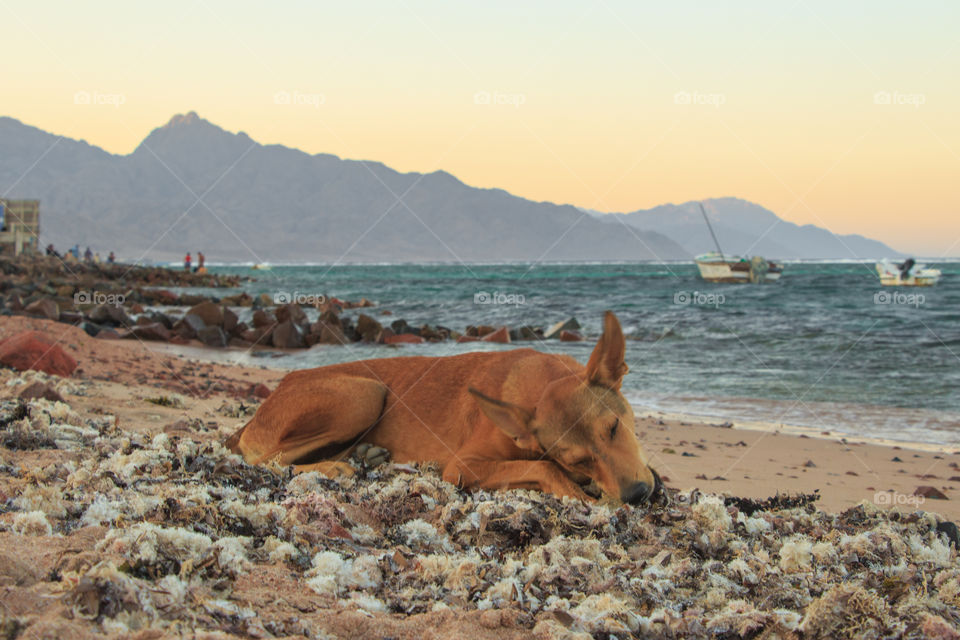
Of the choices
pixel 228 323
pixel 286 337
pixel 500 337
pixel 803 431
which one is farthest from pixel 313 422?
pixel 228 323

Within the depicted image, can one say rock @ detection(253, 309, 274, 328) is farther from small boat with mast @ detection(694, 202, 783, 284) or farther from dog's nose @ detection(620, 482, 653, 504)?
small boat with mast @ detection(694, 202, 783, 284)

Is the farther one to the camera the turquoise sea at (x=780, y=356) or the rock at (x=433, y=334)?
the rock at (x=433, y=334)

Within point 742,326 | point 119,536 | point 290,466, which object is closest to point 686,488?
point 290,466

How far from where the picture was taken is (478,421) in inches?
226

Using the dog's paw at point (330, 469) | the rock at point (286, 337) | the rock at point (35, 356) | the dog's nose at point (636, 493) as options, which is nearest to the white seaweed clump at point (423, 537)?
the dog's nose at point (636, 493)

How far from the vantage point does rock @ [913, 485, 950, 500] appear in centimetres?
630

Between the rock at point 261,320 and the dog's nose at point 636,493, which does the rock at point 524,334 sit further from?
the dog's nose at point 636,493

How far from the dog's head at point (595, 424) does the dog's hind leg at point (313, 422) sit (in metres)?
1.75

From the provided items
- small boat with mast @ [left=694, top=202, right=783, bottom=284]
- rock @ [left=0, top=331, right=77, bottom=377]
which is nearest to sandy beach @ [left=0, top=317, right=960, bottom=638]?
rock @ [left=0, top=331, right=77, bottom=377]

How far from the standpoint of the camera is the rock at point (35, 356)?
9.97 meters

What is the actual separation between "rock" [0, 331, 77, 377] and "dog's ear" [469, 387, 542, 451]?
8.20m

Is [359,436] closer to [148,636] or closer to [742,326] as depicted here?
[148,636]

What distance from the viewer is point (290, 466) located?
570cm

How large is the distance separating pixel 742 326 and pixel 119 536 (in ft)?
71.6
